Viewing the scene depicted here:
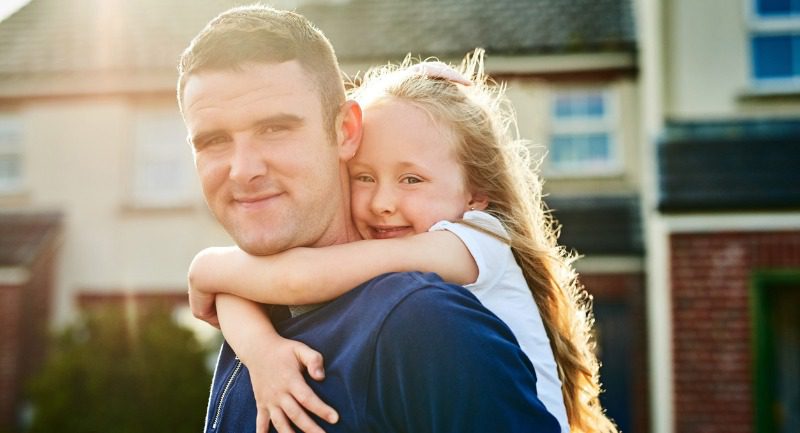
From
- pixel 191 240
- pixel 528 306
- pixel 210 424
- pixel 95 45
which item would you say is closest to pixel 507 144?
pixel 528 306

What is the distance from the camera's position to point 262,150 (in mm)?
1968

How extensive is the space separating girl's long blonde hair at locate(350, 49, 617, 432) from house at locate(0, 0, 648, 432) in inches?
381

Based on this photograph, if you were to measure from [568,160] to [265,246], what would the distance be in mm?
11255

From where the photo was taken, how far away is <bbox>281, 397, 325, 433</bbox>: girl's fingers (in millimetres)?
1684

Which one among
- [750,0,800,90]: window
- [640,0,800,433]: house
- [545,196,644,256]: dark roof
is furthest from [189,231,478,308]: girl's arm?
[545,196,644,256]: dark roof

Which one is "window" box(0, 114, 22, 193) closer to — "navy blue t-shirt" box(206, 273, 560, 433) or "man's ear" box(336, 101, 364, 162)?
"man's ear" box(336, 101, 364, 162)

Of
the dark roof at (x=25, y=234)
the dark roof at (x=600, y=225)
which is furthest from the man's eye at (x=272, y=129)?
the dark roof at (x=25, y=234)

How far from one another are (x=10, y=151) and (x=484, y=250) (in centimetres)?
1418

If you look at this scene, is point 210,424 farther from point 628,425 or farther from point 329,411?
point 628,425

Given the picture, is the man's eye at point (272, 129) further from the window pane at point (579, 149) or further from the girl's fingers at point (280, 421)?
the window pane at point (579, 149)

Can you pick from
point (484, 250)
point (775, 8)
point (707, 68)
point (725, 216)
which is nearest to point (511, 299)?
point (484, 250)

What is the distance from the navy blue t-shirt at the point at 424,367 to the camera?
156 centimetres

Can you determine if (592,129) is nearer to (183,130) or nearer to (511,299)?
(183,130)

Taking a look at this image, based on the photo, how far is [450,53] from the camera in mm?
12891
